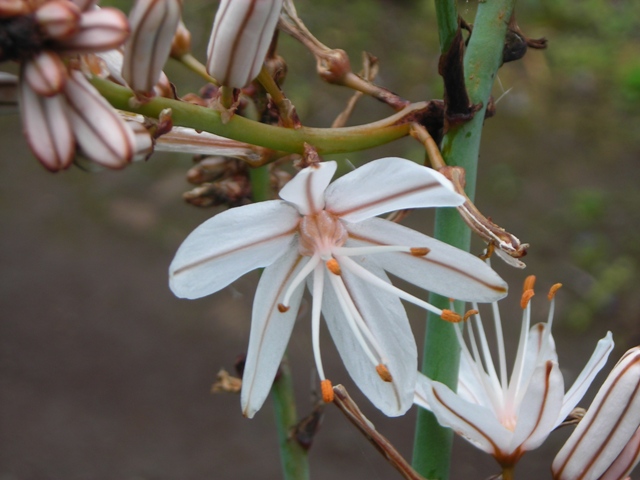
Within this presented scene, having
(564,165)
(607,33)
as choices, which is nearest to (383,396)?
(564,165)

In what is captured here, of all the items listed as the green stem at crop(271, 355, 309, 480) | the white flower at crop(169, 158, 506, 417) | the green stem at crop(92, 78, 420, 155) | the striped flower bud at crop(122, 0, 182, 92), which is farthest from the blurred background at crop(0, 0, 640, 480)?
the striped flower bud at crop(122, 0, 182, 92)

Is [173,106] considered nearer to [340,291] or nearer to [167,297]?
[340,291]

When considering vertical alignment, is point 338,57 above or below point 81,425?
above

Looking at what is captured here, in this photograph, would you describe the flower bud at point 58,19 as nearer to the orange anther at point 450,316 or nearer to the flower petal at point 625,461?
the orange anther at point 450,316

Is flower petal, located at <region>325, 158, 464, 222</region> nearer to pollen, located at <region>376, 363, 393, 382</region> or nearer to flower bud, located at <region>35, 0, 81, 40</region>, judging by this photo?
pollen, located at <region>376, 363, 393, 382</region>

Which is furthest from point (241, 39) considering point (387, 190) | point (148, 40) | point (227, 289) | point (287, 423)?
point (227, 289)

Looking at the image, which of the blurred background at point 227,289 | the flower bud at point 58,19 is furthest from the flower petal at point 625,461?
the blurred background at point 227,289
